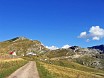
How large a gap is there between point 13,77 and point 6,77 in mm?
1025

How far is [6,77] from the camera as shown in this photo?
42656 millimetres

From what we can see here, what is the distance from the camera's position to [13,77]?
42.9 meters

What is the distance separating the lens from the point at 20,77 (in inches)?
1713

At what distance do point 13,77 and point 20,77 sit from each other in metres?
1.15

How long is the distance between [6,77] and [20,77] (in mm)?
2145
